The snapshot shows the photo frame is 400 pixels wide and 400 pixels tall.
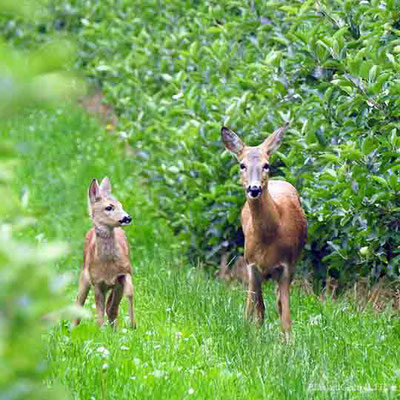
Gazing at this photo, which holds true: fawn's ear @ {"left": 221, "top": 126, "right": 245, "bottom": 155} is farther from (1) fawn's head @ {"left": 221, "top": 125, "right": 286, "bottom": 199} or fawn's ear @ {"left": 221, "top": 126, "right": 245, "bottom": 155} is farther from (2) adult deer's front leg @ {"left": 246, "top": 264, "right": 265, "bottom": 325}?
(2) adult deer's front leg @ {"left": 246, "top": 264, "right": 265, "bottom": 325}

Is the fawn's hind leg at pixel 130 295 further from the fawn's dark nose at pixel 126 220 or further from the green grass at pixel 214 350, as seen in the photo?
the fawn's dark nose at pixel 126 220

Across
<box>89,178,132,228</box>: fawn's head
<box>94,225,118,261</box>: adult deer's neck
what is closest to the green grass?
<box>94,225,118,261</box>: adult deer's neck

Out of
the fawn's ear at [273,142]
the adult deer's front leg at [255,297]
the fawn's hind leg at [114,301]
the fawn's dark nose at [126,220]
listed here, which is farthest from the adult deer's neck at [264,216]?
the fawn's hind leg at [114,301]

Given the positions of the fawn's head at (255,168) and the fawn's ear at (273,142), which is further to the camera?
the fawn's ear at (273,142)

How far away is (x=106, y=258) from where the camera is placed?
781 cm

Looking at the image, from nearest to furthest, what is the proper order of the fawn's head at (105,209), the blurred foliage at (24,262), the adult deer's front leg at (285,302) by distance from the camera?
1. the blurred foliage at (24,262)
2. the adult deer's front leg at (285,302)
3. the fawn's head at (105,209)

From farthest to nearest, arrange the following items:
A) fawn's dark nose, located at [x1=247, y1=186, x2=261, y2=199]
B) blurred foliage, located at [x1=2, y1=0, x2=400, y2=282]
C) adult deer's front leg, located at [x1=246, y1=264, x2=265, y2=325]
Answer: blurred foliage, located at [x1=2, y1=0, x2=400, y2=282]
adult deer's front leg, located at [x1=246, y1=264, x2=265, y2=325]
fawn's dark nose, located at [x1=247, y1=186, x2=261, y2=199]

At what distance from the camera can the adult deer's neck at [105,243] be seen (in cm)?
782

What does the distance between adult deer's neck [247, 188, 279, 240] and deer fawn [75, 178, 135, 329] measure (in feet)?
2.90

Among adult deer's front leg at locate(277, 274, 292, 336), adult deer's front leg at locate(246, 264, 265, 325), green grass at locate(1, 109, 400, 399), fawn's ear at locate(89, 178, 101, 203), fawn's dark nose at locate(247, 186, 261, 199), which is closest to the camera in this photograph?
green grass at locate(1, 109, 400, 399)

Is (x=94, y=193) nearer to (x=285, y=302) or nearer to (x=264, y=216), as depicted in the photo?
(x=264, y=216)

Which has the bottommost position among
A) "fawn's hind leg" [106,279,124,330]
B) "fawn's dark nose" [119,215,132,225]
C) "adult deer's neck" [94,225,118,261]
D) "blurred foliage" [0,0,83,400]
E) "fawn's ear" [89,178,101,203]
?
"fawn's hind leg" [106,279,124,330]

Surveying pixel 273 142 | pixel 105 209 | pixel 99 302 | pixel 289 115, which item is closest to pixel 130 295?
pixel 99 302

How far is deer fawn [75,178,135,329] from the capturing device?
7.80 meters
